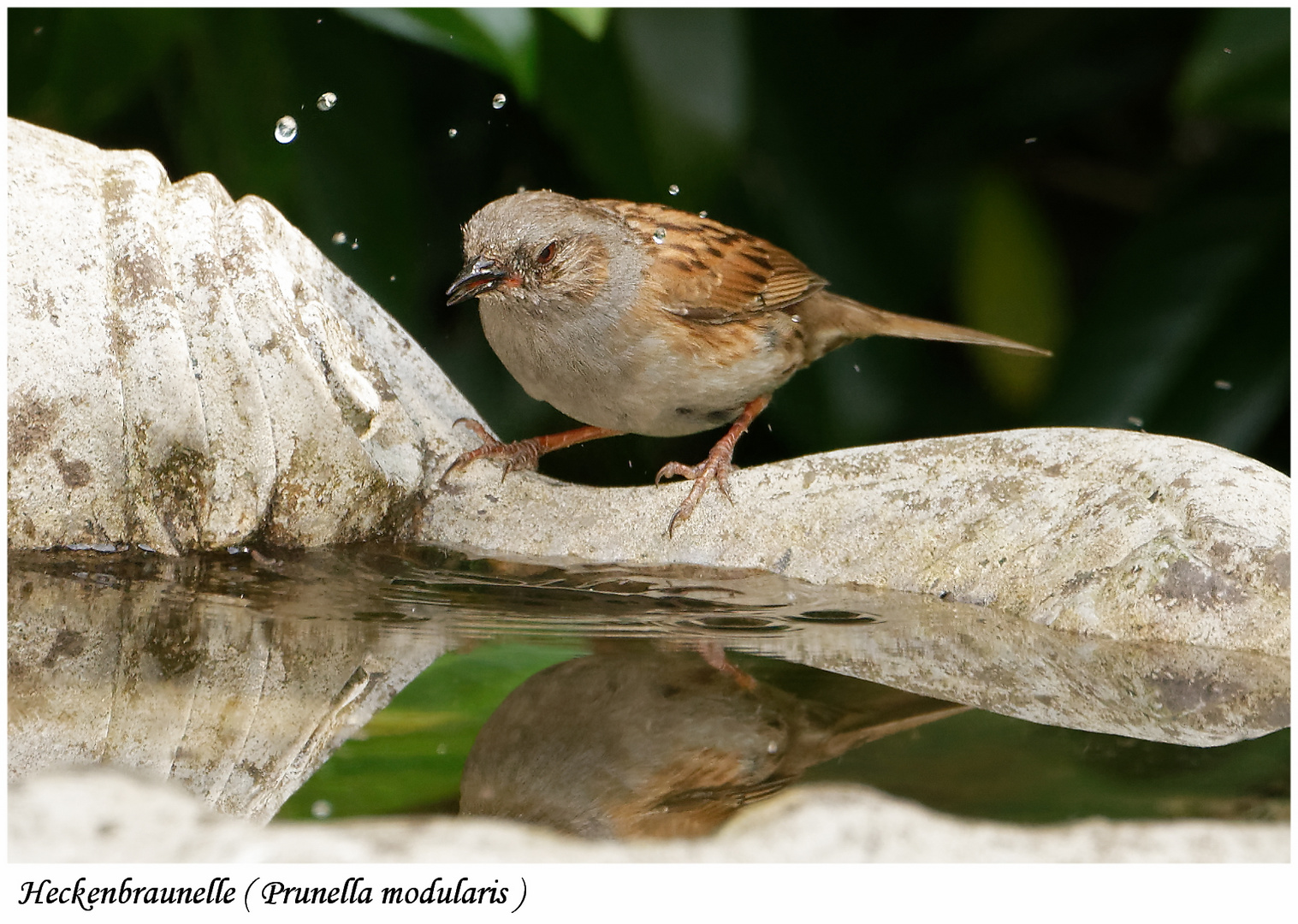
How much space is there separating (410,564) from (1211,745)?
1887mm

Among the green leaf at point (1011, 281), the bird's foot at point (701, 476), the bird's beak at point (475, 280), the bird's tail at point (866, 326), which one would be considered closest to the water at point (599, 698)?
the bird's foot at point (701, 476)

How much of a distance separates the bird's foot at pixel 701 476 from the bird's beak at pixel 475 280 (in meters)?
0.72

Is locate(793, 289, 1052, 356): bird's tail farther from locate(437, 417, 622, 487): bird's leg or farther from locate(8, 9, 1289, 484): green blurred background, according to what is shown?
locate(437, 417, 622, 487): bird's leg

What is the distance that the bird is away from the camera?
143 inches

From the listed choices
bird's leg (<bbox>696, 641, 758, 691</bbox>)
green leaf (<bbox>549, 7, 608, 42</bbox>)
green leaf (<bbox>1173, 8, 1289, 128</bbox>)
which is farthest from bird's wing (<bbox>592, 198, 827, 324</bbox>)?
bird's leg (<bbox>696, 641, 758, 691</bbox>)

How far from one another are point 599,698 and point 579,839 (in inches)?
18.6

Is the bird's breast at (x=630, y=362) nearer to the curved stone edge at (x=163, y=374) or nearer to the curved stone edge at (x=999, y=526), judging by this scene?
the curved stone edge at (x=999, y=526)

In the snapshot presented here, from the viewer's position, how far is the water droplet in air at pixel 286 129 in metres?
4.12

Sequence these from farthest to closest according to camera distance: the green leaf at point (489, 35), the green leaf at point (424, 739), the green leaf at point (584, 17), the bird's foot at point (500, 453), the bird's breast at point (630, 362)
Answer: the bird's breast at point (630, 362)
the bird's foot at point (500, 453)
the green leaf at point (489, 35)
the green leaf at point (584, 17)
the green leaf at point (424, 739)

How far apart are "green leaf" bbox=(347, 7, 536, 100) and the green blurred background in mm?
143

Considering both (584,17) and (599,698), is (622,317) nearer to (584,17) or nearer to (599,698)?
(584,17)

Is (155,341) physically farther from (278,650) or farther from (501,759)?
(501,759)

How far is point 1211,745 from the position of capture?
2.08 metres

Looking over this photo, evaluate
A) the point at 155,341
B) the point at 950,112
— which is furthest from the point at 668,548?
the point at 950,112
